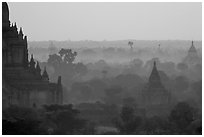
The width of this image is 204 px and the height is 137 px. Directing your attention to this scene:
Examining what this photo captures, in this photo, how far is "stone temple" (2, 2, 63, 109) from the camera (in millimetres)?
25078

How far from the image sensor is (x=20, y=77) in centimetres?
2605

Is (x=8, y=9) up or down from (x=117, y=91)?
up

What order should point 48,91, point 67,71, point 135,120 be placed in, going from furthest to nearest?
point 67,71
point 48,91
point 135,120

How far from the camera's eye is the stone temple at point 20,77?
2508 centimetres

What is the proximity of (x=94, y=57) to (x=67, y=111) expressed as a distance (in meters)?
5.39

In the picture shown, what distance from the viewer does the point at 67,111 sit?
2436 cm

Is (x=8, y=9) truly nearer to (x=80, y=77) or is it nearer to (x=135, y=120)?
(x=80, y=77)

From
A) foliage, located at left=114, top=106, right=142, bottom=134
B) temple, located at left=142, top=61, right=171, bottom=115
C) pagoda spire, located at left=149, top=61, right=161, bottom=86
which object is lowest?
foliage, located at left=114, top=106, right=142, bottom=134

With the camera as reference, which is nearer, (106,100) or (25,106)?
(25,106)

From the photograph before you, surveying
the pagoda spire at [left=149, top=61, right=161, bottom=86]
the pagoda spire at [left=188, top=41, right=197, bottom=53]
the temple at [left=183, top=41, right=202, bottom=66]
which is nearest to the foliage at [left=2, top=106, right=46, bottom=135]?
the pagoda spire at [left=149, top=61, right=161, bottom=86]

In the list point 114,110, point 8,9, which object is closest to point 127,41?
point 114,110

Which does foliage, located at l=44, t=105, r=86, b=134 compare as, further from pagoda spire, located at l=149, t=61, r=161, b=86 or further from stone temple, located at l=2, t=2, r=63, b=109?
pagoda spire, located at l=149, t=61, r=161, b=86

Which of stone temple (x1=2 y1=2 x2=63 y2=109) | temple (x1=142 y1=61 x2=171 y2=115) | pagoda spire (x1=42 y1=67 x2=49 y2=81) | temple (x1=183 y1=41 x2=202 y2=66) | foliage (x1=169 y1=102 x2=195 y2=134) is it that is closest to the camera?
foliage (x1=169 y1=102 x2=195 y2=134)

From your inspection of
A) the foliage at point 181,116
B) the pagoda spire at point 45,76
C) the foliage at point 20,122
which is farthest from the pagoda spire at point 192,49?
the foliage at point 20,122
